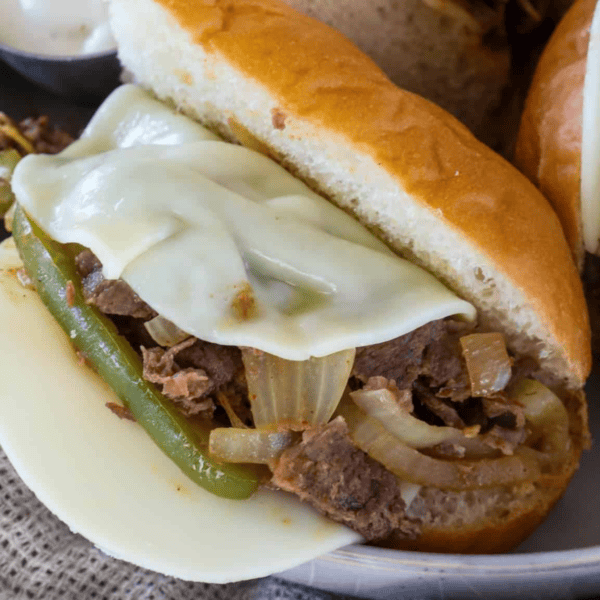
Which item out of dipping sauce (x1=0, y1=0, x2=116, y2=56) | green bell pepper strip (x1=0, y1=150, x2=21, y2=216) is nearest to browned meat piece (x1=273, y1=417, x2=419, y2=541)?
green bell pepper strip (x1=0, y1=150, x2=21, y2=216)

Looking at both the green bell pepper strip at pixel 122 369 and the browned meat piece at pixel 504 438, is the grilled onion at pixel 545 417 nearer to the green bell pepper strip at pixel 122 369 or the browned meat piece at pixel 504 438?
the browned meat piece at pixel 504 438

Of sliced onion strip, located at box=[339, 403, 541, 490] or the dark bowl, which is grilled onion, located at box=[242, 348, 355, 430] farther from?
the dark bowl

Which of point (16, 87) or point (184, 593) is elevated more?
point (16, 87)

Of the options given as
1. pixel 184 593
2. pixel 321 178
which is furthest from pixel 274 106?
pixel 184 593

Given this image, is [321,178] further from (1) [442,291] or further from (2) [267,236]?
(1) [442,291]

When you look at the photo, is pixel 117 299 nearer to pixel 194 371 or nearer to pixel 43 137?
pixel 194 371

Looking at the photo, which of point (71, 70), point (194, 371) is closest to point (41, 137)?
point (71, 70)
